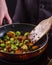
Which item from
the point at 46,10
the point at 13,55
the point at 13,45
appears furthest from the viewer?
the point at 46,10

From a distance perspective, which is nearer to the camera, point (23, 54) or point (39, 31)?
point (23, 54)

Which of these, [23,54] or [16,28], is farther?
[16,28]

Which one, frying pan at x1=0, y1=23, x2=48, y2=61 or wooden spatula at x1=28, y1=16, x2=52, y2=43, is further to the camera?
wooden spatula at x1=28, y1=16, x2=52, y2=43

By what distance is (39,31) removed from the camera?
101 cm

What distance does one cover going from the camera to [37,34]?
3.28 feet

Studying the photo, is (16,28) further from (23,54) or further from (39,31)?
(23,54)

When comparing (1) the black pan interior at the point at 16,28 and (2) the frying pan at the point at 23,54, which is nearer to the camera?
(2) the frying pan at the point at 23,54

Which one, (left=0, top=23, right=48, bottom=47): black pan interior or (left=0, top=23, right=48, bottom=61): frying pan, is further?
(left=0, top=23, right=48, bottom=47): black pan interior

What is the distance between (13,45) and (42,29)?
16 centimetres

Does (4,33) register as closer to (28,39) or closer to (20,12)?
(28,39)

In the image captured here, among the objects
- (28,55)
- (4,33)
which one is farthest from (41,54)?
(4,33)

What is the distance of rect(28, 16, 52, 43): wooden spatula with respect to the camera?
99 cm

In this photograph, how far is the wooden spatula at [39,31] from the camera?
0.99 m

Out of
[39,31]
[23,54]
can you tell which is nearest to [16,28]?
[39,31]
